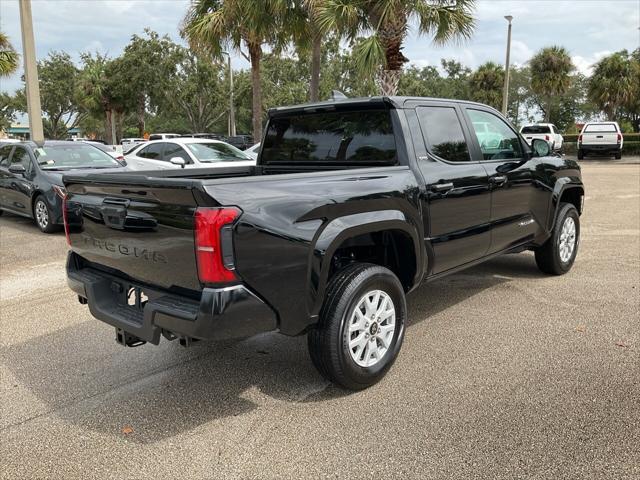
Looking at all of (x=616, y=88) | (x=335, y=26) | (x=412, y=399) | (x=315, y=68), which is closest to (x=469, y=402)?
(x=412, y=399)

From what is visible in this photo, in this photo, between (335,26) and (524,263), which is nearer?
(524,263)

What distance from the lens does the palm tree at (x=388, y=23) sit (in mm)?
12359

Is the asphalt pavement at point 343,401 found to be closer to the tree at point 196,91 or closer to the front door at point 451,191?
the front door at point 451,191

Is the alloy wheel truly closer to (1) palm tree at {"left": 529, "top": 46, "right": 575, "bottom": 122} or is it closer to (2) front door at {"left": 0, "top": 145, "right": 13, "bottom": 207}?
(2) front door at {"left": 0, "top": 145, "right": 13, "bottom": 207}

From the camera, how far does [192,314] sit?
2.86 m

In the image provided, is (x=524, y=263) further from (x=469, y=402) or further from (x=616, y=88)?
(x=616, y=88)

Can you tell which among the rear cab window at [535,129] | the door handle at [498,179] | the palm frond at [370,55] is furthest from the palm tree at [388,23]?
the rear cab window at [535,129]

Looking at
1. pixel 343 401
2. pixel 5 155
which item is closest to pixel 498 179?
pixel 343 401

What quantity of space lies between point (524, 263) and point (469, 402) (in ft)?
12.7

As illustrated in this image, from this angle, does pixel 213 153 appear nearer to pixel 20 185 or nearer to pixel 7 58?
pixel 20 185

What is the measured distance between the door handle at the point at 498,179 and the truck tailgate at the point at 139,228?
9.18 ft

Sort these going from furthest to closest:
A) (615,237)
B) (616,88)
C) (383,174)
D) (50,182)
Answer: (616,88) → (50,182) → (615,237) → (383,174)

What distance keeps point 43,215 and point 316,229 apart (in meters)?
7.47

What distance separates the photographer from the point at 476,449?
2895mm
